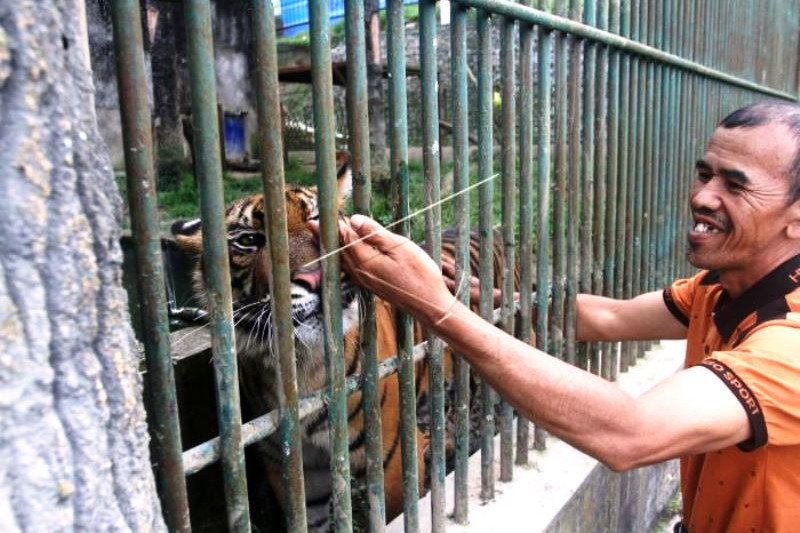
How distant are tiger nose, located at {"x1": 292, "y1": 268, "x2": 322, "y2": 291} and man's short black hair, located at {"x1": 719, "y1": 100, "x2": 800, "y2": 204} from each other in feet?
4.09

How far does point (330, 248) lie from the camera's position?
1438mm

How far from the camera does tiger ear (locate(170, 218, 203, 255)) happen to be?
2562 mm

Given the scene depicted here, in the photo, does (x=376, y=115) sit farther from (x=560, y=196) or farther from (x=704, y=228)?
(x=704, y=228)

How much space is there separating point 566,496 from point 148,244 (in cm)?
186

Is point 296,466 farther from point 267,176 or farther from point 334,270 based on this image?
point 267,176

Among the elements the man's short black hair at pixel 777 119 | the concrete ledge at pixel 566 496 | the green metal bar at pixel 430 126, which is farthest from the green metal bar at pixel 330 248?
the man's short black hair at pixel 777 119

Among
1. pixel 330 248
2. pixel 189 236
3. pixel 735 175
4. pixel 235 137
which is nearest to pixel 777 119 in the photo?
pixel 735 175

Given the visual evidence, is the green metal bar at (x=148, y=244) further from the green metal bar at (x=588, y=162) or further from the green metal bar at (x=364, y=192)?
the green metal bar at (x=588, y=162)

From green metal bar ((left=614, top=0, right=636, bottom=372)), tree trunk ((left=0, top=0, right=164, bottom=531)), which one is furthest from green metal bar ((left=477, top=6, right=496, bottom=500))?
tree trunk ((left=0, top=0, right=164, bottom=531))

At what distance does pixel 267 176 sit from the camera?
4.15ft

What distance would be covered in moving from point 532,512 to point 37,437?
6.37 ft

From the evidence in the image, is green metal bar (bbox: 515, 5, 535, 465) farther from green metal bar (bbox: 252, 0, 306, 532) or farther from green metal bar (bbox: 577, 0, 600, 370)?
green metal bar (bbox: 252, 0, 306, 532)

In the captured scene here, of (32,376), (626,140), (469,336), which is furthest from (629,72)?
(32,376)

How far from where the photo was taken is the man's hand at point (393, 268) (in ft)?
4.73
